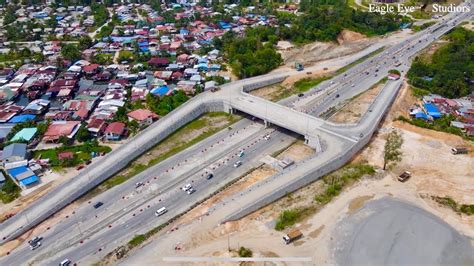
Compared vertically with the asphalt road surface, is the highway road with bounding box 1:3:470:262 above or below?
above

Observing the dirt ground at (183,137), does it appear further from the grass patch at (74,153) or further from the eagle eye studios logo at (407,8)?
the eagle eye studios logo at (407,8)

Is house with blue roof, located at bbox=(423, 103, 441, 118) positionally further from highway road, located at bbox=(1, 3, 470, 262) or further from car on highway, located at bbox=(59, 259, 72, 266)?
car on highway, located at bbox=(59, 259, 72, 266)

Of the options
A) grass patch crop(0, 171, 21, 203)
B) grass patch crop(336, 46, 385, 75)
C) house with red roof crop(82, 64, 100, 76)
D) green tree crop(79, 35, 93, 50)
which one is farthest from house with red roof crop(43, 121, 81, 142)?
grass patch crop(336, 46, 385, 75)

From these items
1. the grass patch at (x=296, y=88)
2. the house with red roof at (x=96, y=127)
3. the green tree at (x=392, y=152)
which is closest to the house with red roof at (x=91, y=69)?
the house with red roof at (x=96, y=127)

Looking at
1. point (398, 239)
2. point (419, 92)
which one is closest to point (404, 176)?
point (398, 239)

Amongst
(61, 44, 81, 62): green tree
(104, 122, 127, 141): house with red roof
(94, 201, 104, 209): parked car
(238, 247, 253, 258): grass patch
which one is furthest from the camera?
(61, 44, 81, 62): green tree

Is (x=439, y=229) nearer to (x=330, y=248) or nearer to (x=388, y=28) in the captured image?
(x=330, y=248)

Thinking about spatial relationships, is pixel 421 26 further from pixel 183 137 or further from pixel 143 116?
pixel 143 116
